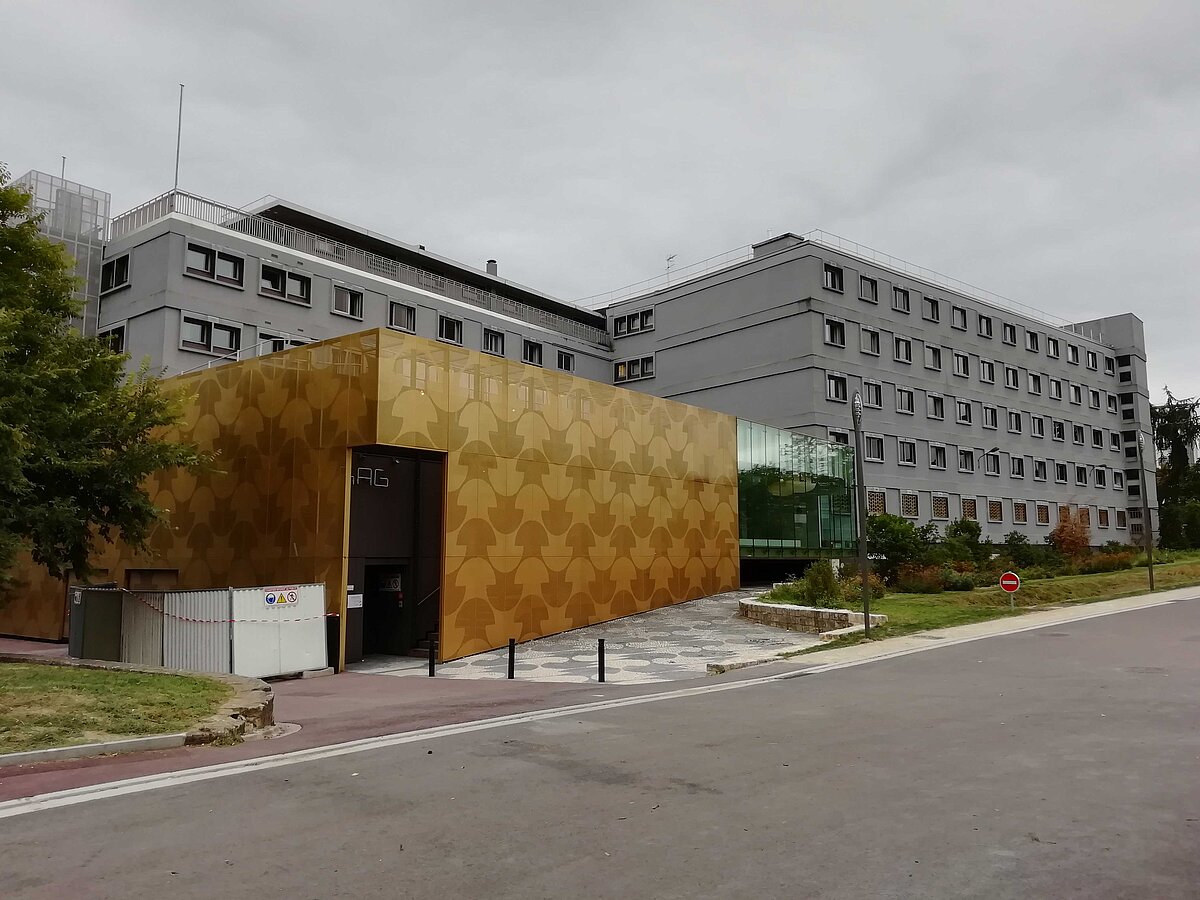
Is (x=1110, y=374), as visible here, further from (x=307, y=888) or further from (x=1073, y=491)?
(x=307, y=888)

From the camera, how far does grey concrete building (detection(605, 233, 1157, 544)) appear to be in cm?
4800

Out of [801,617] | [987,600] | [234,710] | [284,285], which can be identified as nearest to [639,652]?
[801,617]

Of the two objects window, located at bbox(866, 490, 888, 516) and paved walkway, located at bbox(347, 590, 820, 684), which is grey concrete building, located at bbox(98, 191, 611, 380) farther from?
window, located at bbox(866, 490, 888, 516)

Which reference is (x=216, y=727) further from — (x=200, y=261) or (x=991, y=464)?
(x=991, y=464)

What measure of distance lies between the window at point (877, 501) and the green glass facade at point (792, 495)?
6499 millimetres

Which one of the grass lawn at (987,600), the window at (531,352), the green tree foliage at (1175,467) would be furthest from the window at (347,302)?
the green tree foliage at (1175,467)

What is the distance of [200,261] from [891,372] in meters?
36.5

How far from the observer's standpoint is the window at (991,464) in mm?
57188

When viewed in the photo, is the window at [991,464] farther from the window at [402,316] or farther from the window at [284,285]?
the window at [284,285]

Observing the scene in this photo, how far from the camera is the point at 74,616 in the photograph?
21688 mm

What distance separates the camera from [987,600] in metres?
29.5

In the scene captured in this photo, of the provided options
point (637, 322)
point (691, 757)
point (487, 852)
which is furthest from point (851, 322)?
point (487, 852)

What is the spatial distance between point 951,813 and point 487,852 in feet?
11.8

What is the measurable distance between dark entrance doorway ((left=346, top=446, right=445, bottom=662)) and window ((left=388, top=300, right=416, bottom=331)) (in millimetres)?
19383
